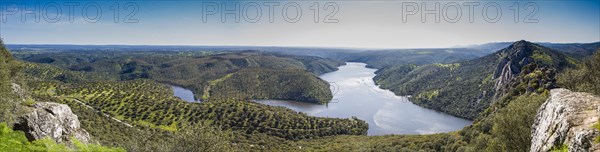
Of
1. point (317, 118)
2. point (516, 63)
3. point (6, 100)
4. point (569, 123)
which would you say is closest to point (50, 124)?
point (6, 100)

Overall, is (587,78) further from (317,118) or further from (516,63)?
(516,63)

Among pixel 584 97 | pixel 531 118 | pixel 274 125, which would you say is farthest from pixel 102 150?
pixel 274 125

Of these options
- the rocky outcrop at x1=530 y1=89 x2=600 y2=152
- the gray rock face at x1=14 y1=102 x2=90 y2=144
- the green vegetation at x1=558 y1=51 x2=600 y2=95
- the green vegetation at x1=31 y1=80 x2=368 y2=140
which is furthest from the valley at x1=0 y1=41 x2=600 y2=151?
the rocky outcrop at x1=530 y1=89 x2=600 y2=152

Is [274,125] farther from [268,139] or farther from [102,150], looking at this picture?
[102,150]

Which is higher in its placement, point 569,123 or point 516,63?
point 516,63

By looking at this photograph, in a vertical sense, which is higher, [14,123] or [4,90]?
[4,90]

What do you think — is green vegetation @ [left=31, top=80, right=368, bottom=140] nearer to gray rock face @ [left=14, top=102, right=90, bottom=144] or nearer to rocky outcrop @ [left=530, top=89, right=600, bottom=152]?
gray rock face @ [left=14, top=102, right=90, bottom=144]

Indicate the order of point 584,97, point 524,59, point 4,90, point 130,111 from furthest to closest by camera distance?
point 524,59 < point 130,111 < point 4,90 < point 584,97
